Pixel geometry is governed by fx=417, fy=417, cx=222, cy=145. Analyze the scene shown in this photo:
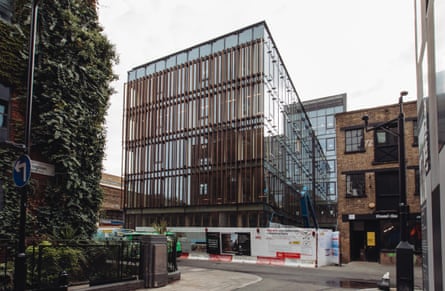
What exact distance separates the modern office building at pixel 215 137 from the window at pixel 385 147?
11.6m

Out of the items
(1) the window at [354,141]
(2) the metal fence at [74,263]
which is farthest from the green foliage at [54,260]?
(1) the window at [354,141]

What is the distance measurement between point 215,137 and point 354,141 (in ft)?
51.7

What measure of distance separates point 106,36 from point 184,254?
19492mm

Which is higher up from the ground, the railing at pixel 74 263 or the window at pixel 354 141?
the window at pixel 354 141

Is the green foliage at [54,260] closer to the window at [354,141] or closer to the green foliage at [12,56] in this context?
the green foliage at [12,56]

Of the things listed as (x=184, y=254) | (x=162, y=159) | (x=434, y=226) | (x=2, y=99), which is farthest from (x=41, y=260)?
(x=162, y=159)

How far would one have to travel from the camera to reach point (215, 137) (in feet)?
137

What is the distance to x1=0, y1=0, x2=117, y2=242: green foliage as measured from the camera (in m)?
14.0

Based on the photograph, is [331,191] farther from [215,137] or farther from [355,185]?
[355,185]

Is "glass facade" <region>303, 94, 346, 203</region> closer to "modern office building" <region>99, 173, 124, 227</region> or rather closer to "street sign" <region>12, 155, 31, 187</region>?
"modern office building" <region>99, 173, 124, 227</region>

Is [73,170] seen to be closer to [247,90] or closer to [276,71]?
[247,90]

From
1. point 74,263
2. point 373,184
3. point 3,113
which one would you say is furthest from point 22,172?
point 373,184

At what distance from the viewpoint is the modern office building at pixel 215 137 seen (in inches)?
1545

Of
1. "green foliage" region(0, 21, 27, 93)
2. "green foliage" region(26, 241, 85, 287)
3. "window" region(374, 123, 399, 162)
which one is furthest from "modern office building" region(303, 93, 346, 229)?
"green foliage" region(0, 21, 27, 93)
